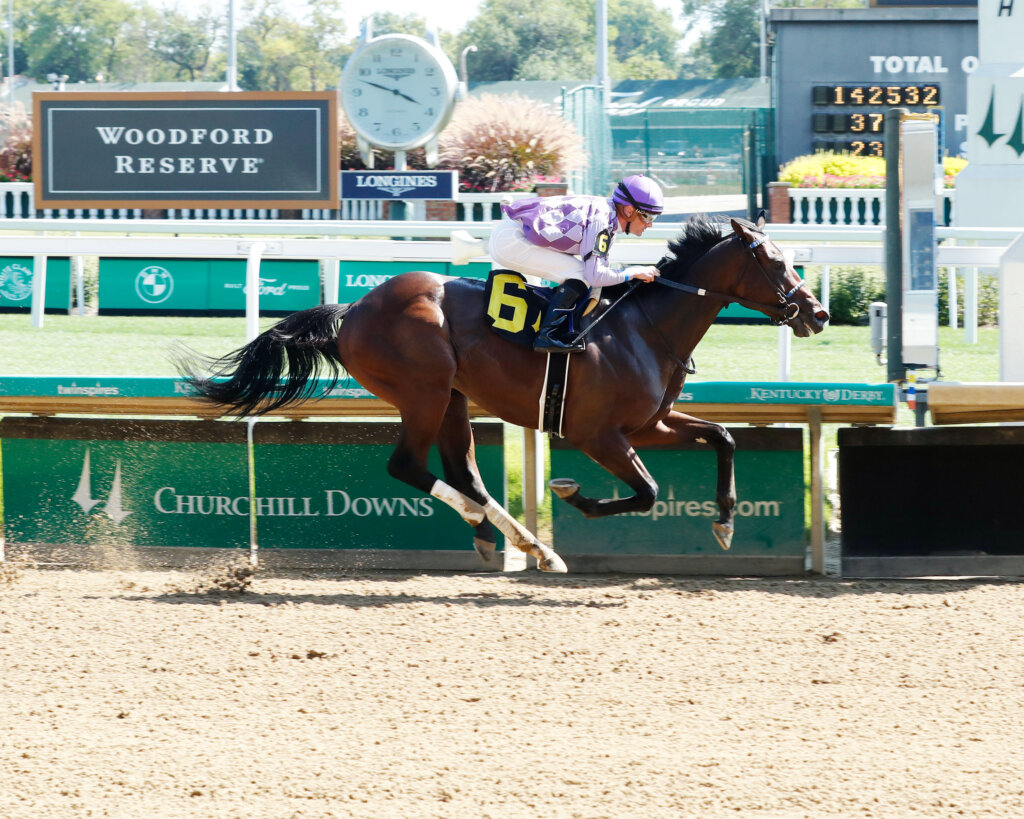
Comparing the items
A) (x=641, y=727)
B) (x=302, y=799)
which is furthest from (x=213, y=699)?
(x=641, y=727)

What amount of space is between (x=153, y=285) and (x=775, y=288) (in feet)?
28.7

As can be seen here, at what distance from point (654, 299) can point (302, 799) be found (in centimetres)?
289

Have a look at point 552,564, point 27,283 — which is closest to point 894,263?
point 552,564

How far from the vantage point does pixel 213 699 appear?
4160 mm

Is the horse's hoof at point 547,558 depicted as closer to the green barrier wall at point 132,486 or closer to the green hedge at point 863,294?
the green barrier wall at point 132,486

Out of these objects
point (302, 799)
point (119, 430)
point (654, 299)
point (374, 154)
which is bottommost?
point (302, 799)

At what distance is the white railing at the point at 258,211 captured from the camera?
14227 millimetres

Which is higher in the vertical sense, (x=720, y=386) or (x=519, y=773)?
(x=720, y=386)

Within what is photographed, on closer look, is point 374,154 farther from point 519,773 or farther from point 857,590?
point 519,773

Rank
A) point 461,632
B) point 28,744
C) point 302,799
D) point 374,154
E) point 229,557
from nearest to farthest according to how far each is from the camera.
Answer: point 302,799 < point 28,744 < point 461,632 < point 229,557 < point 374,154

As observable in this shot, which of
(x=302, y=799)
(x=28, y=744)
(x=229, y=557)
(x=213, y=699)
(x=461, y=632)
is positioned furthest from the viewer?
(x=229, y=557)

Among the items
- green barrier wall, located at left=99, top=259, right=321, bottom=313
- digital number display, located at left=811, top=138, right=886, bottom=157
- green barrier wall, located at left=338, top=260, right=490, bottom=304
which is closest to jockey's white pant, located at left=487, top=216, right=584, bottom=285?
green barrier wall, located at left=338, top=260, right=490, bottom=304

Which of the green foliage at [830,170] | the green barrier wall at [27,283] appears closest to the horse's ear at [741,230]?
the green barrier wall at [27,283]

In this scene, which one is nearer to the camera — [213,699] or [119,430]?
[213,699]
